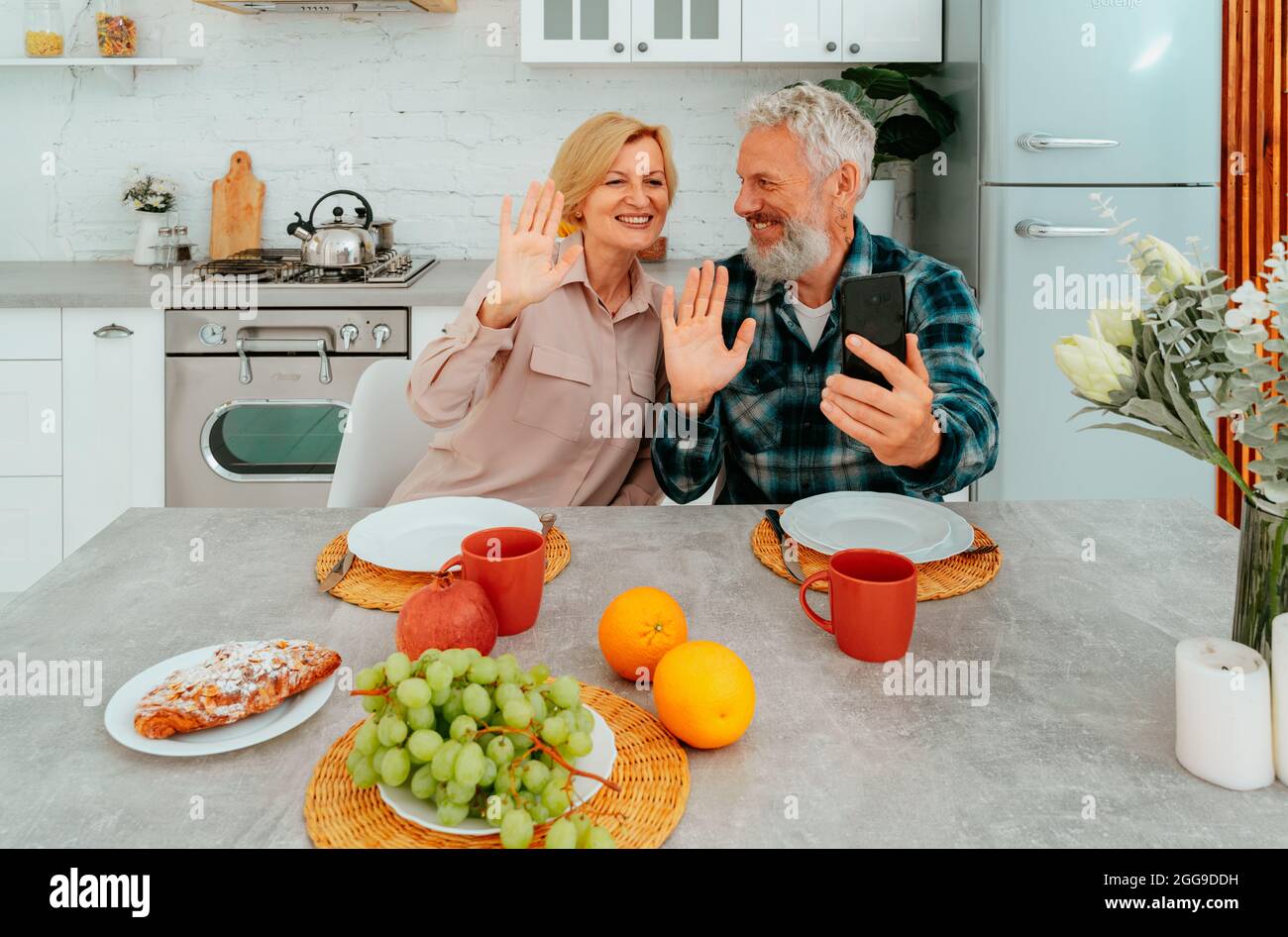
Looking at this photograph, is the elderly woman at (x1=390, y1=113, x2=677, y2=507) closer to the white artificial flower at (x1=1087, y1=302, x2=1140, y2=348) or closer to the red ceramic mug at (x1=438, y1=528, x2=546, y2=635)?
the red ceramic mug at (x1=438, y1=528, x2=546, y2=635)

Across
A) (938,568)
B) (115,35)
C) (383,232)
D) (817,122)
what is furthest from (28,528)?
(938,568)

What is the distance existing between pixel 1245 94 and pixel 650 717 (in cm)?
271

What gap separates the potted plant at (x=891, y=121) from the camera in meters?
3.02

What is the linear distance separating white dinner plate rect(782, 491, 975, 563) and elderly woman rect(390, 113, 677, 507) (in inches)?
20.9

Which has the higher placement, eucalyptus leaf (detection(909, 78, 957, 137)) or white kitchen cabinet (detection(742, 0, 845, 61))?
white kitchen cabinet (detection(742, 0, 845, 61))

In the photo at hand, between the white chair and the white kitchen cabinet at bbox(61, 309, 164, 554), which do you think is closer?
the white chair

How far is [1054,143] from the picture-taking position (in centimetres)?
278

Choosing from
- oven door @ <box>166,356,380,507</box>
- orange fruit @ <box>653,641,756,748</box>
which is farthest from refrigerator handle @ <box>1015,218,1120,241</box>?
orange fruit @ <box>653,641,756,748</box>

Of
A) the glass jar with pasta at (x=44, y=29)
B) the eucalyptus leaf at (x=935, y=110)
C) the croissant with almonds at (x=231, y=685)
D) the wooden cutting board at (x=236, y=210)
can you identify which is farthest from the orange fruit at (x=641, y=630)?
the glass jar with pasta at (x=44, y=29)

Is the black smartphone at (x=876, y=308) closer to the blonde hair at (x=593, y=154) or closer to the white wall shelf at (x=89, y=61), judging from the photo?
the blonde hair at (x=593, y=154)

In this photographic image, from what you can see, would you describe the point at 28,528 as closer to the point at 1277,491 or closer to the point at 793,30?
the point at 793,30

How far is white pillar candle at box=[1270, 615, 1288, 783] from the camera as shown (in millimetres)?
834
